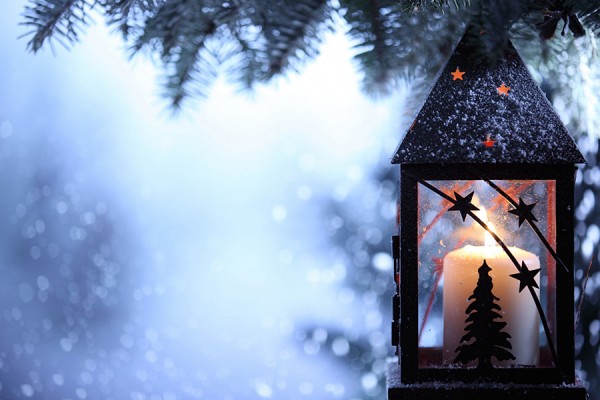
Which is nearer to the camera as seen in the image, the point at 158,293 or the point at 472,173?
the point at 472,173

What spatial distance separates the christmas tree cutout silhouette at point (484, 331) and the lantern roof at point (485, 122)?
0.41 ft

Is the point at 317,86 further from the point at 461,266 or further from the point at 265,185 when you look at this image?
the point at 461,266

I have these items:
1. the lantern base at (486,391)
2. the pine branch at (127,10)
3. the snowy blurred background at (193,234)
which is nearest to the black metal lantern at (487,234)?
the lantern base at (486,391)

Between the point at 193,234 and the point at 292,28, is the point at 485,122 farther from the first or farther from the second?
the point at 193,234

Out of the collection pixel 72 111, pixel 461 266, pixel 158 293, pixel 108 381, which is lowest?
pixel 108 381

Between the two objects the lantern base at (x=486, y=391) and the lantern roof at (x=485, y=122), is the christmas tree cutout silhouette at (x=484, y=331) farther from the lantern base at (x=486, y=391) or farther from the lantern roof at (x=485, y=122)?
the lantern roof at (x=485, y=122)

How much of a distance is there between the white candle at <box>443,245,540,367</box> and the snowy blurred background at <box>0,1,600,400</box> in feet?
1.48

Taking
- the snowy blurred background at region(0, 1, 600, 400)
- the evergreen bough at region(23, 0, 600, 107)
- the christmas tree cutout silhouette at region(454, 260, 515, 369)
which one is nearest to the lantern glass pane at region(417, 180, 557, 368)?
the christmas tree cutout silhouette at region(454, 260, 515, 369)

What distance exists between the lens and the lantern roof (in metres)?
0.51

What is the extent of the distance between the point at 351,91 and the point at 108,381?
0.72 meters

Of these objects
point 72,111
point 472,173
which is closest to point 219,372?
point 72,111

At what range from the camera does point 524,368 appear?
55 cm

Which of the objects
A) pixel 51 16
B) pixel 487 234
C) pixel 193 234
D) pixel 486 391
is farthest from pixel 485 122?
pixel 193 234

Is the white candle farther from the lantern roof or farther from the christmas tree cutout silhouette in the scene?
the lantern roof
